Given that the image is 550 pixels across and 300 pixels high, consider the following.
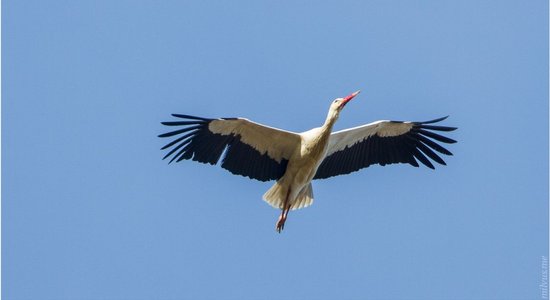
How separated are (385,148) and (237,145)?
175 centimetres

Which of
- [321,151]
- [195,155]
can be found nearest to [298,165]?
[321,151]

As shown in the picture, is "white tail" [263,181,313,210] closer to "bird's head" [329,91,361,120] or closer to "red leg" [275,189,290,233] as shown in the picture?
"red leg" [275,189,290,233]

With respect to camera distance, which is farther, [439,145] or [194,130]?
[439,145]

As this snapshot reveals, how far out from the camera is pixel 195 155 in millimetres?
11164

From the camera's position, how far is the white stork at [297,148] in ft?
36.5

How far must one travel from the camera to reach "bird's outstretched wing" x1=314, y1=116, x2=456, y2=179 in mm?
11789

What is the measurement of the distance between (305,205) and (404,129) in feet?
4.71

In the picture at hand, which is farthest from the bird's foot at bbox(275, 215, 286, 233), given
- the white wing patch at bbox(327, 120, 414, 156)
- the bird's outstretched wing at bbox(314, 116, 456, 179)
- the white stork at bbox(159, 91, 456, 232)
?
the white wing patch at bbox(327, 120, 414, 156)

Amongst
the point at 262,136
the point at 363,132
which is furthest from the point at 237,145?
the point at 363,132

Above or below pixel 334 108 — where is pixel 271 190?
below

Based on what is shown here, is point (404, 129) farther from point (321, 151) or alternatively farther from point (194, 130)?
point (194, 130)

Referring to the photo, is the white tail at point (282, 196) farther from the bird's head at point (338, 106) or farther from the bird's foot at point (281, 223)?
the bird's head at point (338, 106)

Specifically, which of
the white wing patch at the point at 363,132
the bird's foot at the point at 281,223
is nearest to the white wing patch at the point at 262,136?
the white wing patch at the point at 363,132

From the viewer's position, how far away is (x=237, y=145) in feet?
37.5
